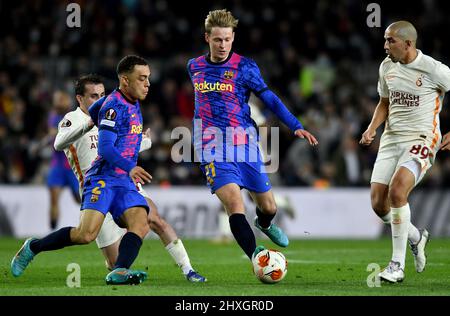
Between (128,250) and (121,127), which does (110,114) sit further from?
(128,250)

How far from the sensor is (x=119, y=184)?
860 centimetres

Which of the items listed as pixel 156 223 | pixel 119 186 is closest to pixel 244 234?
pixel 156 223

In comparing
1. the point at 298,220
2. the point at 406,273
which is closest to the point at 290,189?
the point at 298,220

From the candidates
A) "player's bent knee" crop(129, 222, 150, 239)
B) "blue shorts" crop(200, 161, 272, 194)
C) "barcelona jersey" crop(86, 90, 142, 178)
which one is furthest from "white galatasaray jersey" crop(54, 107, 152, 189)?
"player's bent knee" crop(129, 222, 150, 239)

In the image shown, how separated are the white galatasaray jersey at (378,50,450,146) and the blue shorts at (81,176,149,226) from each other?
2690 millimetres

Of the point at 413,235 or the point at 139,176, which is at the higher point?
the point at 139,176

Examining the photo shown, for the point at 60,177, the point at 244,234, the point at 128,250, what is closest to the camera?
the point at 128,250

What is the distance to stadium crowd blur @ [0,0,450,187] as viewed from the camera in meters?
18.9

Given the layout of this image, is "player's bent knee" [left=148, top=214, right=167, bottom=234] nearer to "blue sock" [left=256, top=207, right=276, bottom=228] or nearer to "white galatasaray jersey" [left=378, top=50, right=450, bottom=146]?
"blue sock" [left=256, top=207, right=276, bottom=228]

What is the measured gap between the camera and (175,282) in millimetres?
8914

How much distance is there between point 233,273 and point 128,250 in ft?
6.51

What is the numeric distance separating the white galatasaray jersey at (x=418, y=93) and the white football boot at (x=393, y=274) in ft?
4.39

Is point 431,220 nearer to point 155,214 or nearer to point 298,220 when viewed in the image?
point 298,220

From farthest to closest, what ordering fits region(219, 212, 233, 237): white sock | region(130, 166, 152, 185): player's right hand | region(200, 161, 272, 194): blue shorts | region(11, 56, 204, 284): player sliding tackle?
1. region(219, 212, 233, 237): white sock
2. region(200, 161, 272, 194): blue shorts
3. region(11, 56, 204, 284): player sliding tackle
4. region(130, 166, 152, 185): player's right hand
